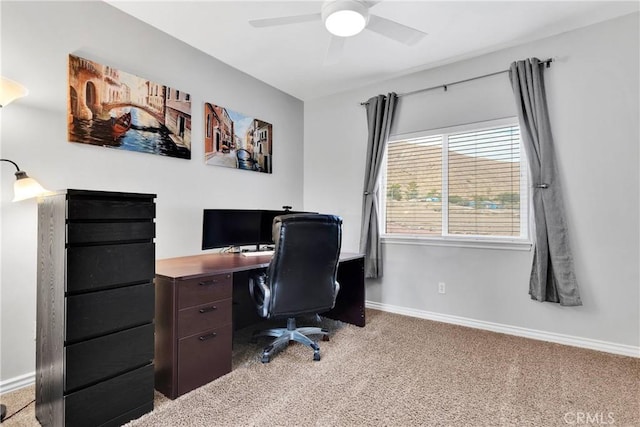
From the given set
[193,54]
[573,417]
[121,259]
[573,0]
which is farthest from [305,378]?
[573,0]

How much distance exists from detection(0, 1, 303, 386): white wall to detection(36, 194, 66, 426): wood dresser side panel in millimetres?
403

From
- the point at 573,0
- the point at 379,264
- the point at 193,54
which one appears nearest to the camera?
the point at 573,0

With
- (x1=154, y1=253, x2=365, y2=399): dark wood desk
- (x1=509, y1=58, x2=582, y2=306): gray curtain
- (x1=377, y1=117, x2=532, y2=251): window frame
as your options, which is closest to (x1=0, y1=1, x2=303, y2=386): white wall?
(x1=154, y1=253, x2=365, y2=399): dark wood desk

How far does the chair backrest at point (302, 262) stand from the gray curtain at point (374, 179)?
47.8 inches

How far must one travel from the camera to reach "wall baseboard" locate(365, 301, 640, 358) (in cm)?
256

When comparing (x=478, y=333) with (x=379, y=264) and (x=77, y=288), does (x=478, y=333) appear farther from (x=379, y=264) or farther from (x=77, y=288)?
(x=77, y=288)

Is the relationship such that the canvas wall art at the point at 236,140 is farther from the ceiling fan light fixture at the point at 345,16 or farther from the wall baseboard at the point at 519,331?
the wall baseboard at the point at 519,331

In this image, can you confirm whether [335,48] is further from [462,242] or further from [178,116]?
[462,242]

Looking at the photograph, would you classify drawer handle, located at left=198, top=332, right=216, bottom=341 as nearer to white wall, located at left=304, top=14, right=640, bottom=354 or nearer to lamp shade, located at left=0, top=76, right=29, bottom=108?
lamp shade, located at left=0, top=76, right=29, bottom=108

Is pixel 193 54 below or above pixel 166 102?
above

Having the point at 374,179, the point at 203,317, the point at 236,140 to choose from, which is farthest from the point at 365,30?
the point at 203,317

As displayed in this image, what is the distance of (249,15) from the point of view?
2.52m

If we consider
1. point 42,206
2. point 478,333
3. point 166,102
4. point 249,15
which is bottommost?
point 478,333

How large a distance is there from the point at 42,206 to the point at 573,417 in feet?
10.2
